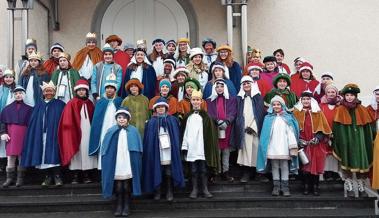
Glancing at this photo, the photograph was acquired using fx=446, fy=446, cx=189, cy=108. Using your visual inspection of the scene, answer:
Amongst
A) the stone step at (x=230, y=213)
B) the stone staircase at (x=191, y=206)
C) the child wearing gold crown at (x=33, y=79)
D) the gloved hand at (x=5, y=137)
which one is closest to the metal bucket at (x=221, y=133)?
the stone staircase at (x=191, y=206)

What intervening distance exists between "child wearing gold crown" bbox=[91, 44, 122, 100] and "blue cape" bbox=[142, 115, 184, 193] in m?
1.34

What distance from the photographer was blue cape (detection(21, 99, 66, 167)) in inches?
273

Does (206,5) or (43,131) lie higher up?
(206,5)

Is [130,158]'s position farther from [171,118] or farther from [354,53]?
[354,53]

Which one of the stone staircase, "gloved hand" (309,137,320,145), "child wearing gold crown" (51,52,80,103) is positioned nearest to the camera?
the stone staircase

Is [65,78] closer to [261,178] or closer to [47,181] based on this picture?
[47,181]

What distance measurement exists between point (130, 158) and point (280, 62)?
12.6 feet

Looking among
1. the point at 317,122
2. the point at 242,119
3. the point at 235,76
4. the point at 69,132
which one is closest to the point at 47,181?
the point at 69,132

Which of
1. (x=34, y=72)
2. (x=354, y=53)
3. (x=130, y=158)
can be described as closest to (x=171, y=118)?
(x=130, y=158)

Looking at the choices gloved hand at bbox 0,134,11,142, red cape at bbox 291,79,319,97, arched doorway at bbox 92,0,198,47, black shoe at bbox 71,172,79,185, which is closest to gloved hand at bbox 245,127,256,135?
red cape at bbox 291,79,319,97

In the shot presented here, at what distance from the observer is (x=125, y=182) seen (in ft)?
20.7

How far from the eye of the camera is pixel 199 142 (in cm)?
664

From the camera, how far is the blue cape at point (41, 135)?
6926mm

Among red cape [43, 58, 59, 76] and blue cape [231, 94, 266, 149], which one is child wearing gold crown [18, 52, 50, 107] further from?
blue cape [231, 94, 266, 149]
